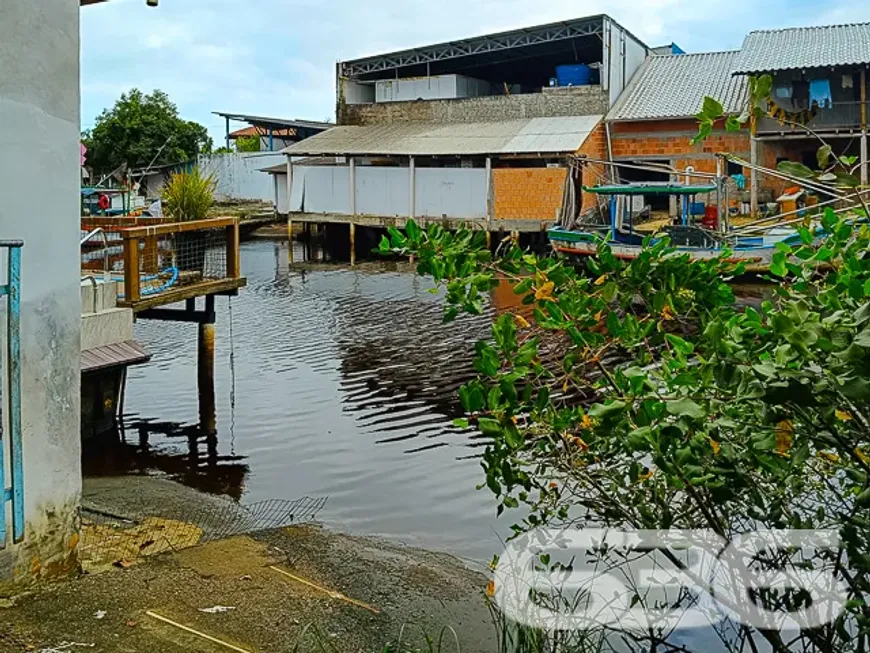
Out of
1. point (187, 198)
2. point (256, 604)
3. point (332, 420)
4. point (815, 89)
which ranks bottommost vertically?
point (332, 420)

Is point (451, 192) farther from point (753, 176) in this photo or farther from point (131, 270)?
point (131, 270)

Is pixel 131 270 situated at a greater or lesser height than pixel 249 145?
lesser

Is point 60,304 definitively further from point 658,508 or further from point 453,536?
point 453,536

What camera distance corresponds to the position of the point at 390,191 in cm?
3016

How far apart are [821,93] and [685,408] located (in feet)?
81.6

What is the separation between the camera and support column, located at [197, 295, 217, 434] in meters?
11.8

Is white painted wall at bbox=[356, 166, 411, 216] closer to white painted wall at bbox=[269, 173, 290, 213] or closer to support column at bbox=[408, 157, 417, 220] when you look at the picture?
support column at bbox=[408, 157, 417, 220]

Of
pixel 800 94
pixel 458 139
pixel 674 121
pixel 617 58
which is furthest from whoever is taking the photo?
pixel 617 58

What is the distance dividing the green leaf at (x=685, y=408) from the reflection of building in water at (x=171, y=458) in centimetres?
701

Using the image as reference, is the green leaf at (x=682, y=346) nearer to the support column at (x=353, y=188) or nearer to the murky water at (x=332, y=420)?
the murky water at (x=332, y=420)

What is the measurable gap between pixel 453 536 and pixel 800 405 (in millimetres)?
5844

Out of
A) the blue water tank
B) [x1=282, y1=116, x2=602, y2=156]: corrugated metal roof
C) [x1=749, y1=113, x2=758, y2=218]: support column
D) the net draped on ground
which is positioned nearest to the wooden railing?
the net draped on ground

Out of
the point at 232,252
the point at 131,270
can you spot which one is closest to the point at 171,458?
the point at 131,270

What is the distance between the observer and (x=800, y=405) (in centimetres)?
265
